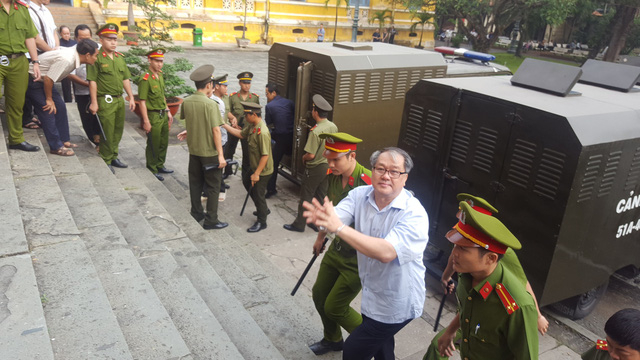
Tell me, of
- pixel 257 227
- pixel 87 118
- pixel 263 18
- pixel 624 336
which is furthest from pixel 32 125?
pixel 263 18

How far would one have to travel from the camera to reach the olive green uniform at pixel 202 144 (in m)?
5.91

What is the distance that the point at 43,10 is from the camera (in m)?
6.87

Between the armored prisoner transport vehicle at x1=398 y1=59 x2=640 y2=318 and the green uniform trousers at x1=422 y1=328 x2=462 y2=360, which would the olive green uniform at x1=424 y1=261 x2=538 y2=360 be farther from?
the armored prisoner transport vehicle at x1=398 y1=59 x2=640 y2=318

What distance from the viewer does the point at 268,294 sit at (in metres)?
4.77

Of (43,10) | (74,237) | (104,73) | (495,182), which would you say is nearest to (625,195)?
(495,182)

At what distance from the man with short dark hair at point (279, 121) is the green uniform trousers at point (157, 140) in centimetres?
156

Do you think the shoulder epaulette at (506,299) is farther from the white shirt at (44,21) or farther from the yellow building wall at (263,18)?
the yellow building wall at (263,18)

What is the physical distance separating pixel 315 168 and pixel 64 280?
11.5 ft

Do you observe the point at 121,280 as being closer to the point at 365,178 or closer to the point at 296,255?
the point at 365,178

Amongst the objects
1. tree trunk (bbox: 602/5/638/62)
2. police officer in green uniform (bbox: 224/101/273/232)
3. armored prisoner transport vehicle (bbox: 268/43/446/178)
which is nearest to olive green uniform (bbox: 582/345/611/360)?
police officer in green uniform (bbox: 224/101/273/232)

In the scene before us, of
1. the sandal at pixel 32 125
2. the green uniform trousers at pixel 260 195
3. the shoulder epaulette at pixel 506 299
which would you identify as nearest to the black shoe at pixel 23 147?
the sandal at pixel 32 125

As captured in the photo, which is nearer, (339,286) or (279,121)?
(339,286)

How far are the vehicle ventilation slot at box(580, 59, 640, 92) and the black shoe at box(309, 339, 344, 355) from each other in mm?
4625

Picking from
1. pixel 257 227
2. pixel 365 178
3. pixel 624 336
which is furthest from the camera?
pixel 257 227
